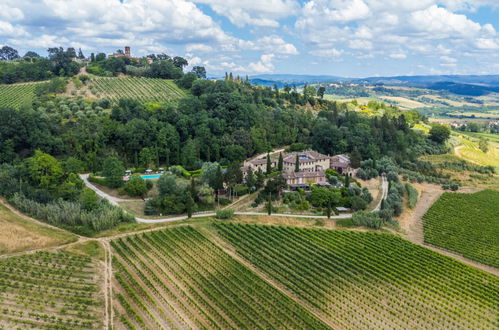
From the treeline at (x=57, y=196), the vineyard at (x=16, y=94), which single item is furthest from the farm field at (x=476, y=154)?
the vineyard at (x=16, y=94)

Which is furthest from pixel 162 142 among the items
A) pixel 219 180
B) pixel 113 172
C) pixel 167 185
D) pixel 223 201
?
pixel 223 201

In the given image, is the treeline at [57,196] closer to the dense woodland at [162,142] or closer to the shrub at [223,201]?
the dense woodland at [162,142]

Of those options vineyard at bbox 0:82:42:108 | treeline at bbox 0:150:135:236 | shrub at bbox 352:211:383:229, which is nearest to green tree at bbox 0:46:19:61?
vineyard at bbox 0:82:42:108

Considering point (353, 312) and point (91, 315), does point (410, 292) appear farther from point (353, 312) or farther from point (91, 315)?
point (91, 315)

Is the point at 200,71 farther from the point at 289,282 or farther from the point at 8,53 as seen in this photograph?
the point at 289,282

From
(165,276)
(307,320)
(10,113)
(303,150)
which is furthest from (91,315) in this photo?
(303,150)

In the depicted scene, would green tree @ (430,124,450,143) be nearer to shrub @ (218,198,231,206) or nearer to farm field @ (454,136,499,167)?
farm field @ (454,136,499,167)
